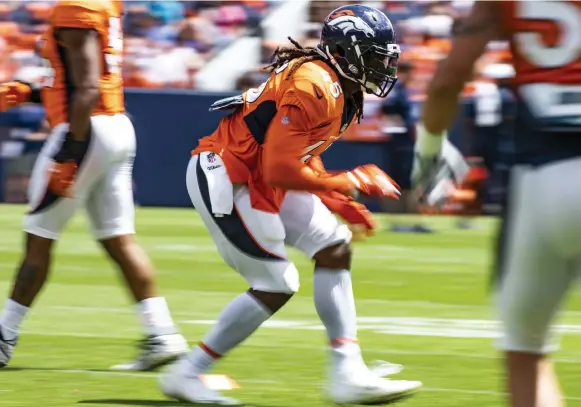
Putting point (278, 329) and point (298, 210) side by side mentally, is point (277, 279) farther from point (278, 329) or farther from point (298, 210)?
point (278, 329)

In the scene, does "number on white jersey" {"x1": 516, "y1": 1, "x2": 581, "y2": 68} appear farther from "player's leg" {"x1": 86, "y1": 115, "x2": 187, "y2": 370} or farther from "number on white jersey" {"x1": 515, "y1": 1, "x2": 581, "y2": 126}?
"player's leg" {"x1": 86, "y1": 115, "x2": 187, "y2": 370}

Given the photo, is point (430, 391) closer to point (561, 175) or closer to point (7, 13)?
point (561, 175)

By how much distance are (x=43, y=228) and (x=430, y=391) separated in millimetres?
1913

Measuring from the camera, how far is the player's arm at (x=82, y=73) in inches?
234

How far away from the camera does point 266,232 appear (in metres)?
5.46

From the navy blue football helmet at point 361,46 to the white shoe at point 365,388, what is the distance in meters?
1.17

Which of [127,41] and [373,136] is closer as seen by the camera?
[373,136]

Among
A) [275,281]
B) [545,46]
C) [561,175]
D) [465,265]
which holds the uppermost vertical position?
[545,46]

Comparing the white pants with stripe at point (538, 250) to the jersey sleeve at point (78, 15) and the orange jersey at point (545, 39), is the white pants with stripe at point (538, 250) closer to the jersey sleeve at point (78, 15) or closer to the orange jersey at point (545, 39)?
the orange jersey at point (545, 39)

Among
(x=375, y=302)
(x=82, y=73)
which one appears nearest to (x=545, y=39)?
(x=82, y=73)

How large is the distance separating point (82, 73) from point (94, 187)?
66cm

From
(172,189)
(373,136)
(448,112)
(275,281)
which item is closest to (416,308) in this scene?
(275,281)

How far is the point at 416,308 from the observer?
8648 mm

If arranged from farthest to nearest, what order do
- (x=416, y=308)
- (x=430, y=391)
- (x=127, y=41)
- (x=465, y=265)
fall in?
(x=127, y=41) → (x=465, y=265) → (x=416, y=308) → (x=430, y=391)
